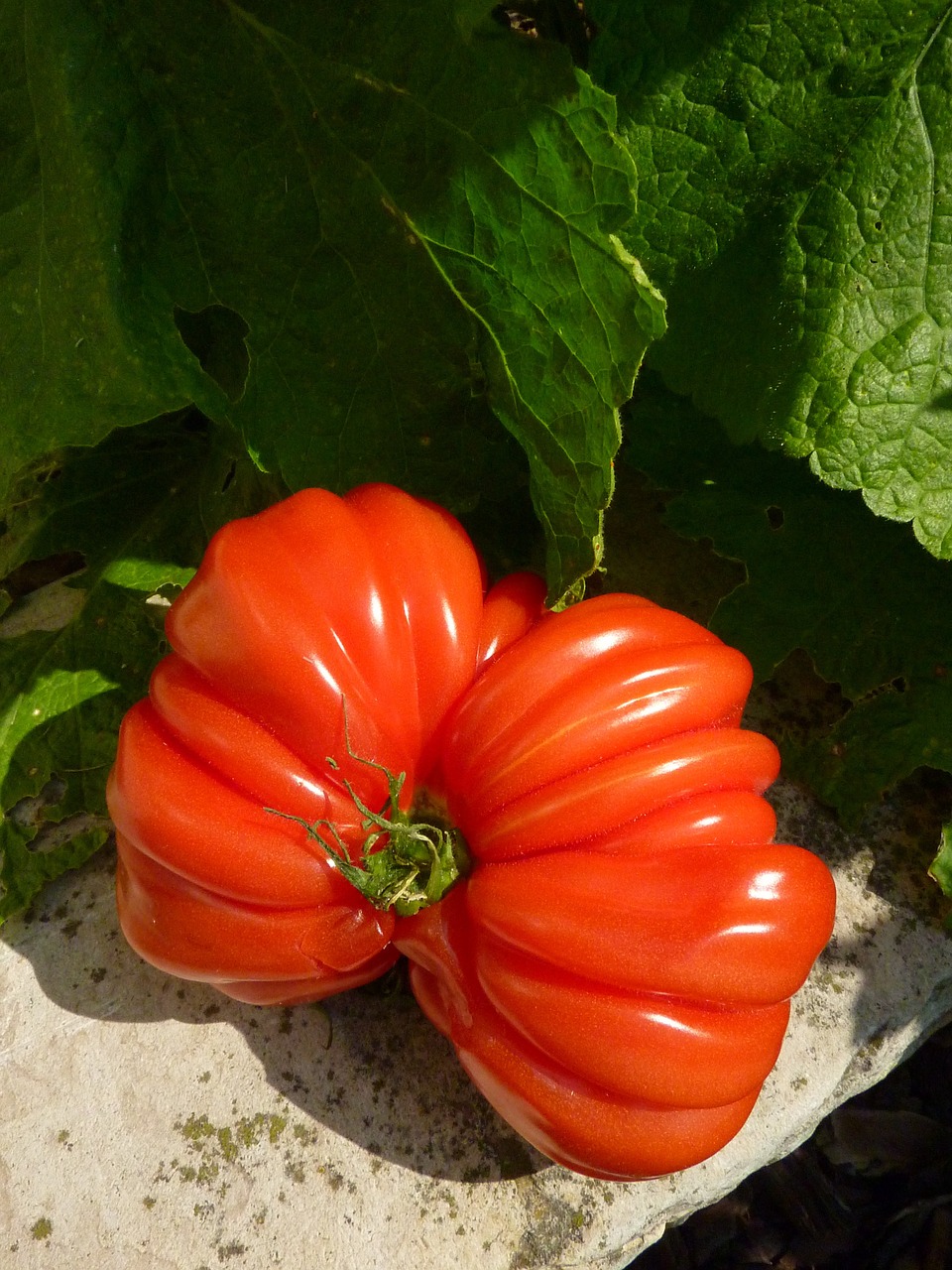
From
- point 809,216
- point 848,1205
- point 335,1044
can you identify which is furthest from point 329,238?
point 848,1205

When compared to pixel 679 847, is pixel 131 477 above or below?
below

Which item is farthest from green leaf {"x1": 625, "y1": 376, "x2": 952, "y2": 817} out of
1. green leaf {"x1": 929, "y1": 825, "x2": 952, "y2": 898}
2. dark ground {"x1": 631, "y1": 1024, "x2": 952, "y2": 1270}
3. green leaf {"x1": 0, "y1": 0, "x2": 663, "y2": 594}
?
dark ground {"x1": 631, "y1": 1024, "x2": 952, "y2": 1270}

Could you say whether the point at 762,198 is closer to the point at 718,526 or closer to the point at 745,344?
the point at 745,344

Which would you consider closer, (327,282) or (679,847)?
(679,847)

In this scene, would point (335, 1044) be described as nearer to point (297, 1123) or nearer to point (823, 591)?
point (297, 1123)

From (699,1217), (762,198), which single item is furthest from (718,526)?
(699,1217)

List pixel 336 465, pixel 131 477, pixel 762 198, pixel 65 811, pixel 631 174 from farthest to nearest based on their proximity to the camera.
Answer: pixel 131 477 → pixel 65 811 → pixel 336 465 → pixel 762 198 → pixel 631 174

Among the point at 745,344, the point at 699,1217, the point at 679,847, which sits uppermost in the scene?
the point at 745,344
